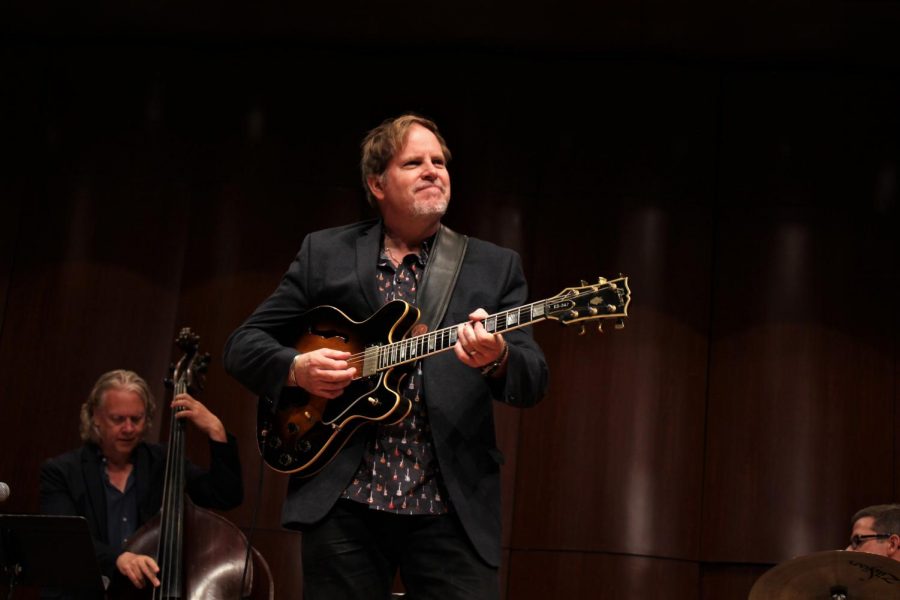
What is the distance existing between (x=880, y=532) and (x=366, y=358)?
237 cm

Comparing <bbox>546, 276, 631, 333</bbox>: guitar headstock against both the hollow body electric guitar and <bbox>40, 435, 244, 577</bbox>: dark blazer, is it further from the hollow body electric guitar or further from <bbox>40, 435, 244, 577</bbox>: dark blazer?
<bbox>40, 435, 244, 577</bbox>: dark blazer

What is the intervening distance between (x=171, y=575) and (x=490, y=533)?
5.83 feet

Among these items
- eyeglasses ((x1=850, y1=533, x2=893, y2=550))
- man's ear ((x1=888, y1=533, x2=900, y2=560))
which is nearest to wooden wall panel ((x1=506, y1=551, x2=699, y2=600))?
eyeglasses ((x1=850, y1=533, x2=893, y2=550))

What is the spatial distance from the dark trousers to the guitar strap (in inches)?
17.6

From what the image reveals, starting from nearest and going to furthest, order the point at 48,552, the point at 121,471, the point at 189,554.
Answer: the point at 48,552, the point at 189,554, the point at 121,471

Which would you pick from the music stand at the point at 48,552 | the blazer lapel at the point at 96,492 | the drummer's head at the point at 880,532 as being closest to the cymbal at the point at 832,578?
the drummer's head at the point at 880,532

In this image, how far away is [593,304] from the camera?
2.37 m

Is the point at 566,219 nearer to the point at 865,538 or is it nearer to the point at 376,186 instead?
the point at 865,538

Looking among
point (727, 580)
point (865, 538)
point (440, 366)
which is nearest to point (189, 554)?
point (440, 366)

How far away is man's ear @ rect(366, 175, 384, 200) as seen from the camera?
2868mm

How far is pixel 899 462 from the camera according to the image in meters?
5.25

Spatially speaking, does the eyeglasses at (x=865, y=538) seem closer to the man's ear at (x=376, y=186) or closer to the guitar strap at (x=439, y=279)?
the guitar strap at (x=439, y=279)

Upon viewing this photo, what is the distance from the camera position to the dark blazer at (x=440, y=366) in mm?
2418

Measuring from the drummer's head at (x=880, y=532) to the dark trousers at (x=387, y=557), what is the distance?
2.15 meters
